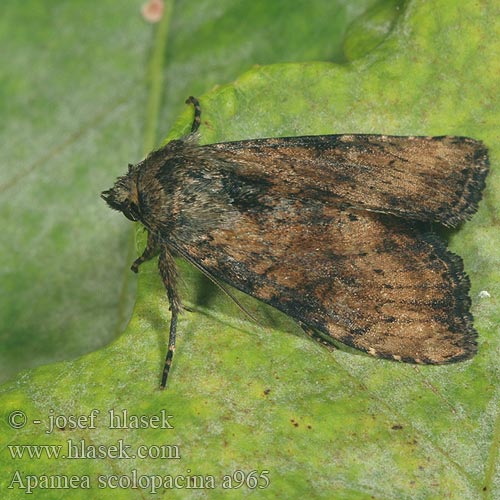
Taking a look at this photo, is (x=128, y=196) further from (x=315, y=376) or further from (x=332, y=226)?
(x=315, y=376)

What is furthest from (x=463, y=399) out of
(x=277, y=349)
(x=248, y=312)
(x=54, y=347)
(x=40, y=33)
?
(x=40, y=33)

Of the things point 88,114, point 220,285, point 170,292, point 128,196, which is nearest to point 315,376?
point 220,285

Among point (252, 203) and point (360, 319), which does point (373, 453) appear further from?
point (252, 203)

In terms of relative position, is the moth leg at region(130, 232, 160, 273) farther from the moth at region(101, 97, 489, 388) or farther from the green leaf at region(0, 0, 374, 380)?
the green leaf at region(0, 0, 374, 380)

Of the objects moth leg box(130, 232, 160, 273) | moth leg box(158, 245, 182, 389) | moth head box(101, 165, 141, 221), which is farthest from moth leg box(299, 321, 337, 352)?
moth head box(101, 165, 141, 221)

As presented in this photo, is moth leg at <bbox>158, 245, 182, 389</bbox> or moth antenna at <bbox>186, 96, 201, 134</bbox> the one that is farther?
moth antenna at <bbox>186, 96, 201, 134</bbox>
